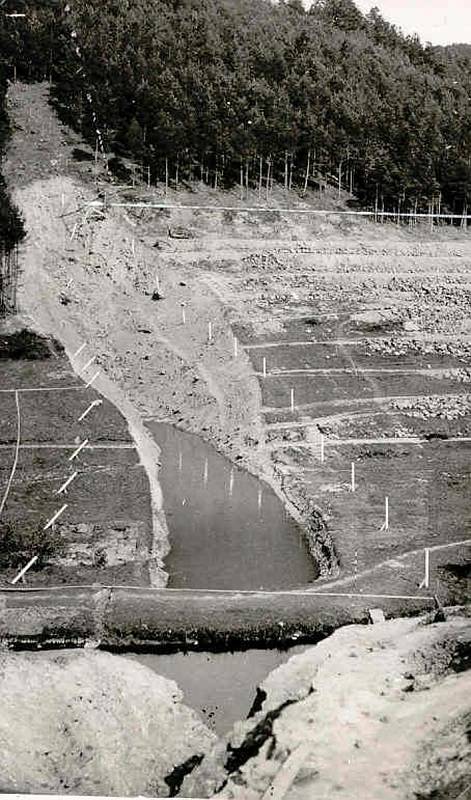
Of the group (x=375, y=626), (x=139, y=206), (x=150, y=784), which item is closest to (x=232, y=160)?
(x=139, y=206)

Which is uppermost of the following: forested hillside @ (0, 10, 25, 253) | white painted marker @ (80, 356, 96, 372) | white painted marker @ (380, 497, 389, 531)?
forested hillside @ (0, 10, 25, 253)

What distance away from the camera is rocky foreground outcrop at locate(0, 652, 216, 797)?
534 cm

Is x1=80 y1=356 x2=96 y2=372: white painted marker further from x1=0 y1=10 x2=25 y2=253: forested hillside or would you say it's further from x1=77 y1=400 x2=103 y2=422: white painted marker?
x1=0 y1=10 x2=25 y2=253: forested hillside

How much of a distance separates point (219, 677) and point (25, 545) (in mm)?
1860

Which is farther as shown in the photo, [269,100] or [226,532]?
[269,100]

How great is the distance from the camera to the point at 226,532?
23.3 ft

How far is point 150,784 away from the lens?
5293mm

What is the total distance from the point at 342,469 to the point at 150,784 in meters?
3.34

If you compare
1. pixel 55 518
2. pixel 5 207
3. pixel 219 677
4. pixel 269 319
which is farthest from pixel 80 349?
pixel 219 677

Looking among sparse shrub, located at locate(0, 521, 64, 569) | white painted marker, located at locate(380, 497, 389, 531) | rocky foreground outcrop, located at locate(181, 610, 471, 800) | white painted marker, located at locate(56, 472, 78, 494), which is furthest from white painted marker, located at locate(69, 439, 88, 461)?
rocky foreground outcrop, located at locate(181, 610, 471, 800)

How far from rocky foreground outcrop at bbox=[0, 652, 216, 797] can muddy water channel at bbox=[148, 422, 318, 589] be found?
0.96m

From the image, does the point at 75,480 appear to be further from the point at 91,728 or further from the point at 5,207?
the point at 5,207

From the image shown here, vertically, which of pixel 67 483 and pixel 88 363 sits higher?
pixel 88 363

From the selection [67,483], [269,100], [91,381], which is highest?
[269,100]
